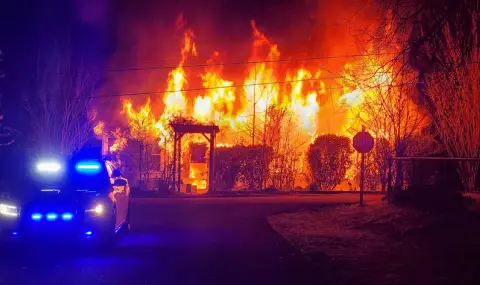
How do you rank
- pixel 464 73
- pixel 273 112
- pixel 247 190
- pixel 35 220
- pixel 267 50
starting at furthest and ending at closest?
pixel 267 50, pixel 273 112, pixel 247 190, pixel 464 73, pixel 35 220

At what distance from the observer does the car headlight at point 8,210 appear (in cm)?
1169

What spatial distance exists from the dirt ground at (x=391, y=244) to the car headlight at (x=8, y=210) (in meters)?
5.90

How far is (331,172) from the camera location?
36.5 metres

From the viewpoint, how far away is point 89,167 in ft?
44.8

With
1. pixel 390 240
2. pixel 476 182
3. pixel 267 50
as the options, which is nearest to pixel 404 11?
pixel 390 240

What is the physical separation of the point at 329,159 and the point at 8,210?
2651 cm

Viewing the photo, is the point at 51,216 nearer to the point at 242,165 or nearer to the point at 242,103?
the point at 242,165

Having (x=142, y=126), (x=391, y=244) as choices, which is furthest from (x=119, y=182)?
(x=142, y=126)

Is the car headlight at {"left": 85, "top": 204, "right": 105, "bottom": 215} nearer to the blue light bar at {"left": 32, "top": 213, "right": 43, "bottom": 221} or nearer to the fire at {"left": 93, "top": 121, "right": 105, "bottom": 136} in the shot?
the blue light bar at {"left": 32, "top": 213, "right": 43, "bottom": 221}

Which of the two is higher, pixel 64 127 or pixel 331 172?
pixel 64 127

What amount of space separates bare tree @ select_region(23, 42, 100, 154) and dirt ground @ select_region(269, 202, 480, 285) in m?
20.9

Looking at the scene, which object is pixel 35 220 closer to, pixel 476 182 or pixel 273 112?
pixel 476 182

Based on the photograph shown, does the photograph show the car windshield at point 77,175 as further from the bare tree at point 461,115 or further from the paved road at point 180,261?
the bare tree at point 461,115

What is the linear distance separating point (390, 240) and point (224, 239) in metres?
3.94
